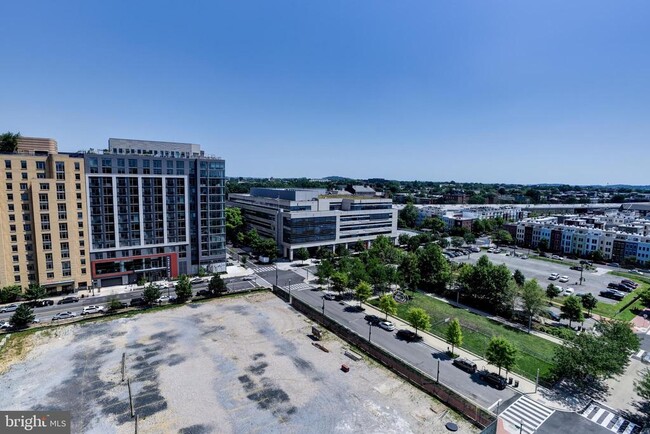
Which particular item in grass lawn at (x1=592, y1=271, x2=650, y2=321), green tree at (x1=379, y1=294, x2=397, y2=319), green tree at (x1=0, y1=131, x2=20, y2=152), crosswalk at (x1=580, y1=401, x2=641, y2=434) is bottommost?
grass lawn at (x1=592, y1=271, x2=650, y2=321)

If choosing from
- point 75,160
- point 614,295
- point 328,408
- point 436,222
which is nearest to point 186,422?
point 328,408

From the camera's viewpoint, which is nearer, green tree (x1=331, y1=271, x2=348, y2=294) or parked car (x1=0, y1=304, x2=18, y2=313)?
parked car (x1=0, y1=304, x2=18, y2=313)

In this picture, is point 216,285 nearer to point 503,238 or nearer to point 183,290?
point 183,290

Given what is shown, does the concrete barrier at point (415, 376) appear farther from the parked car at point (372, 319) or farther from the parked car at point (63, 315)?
the parked car at point (63, 315)

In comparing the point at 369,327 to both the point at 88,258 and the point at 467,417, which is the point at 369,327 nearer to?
the point at 467,417

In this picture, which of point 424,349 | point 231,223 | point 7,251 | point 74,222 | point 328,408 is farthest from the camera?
point 231,223

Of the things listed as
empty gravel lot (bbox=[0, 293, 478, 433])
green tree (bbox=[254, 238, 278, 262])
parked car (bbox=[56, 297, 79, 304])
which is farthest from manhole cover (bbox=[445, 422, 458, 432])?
green tree (bbox=[254, 238, 278, 262])

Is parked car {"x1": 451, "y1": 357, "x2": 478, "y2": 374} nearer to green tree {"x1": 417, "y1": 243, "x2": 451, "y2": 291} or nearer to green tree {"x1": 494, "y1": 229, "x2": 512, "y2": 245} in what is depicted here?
green tree {"x1": 417, "y1": 243, "x2": 451, "y2": 291}
